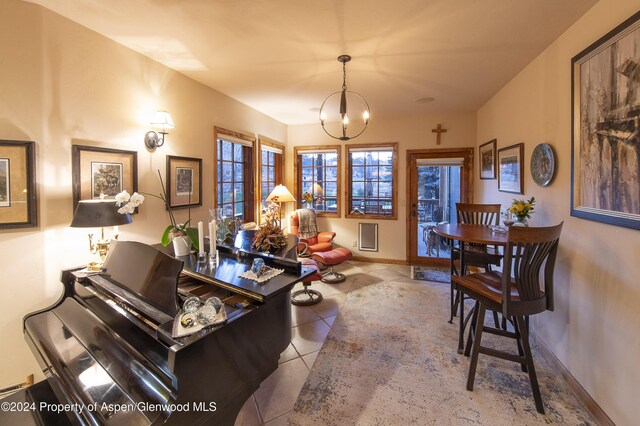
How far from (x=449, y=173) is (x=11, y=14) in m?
5.37

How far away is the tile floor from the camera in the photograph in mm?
1859

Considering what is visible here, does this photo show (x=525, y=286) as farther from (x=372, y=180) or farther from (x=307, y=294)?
(x=372, y=180)

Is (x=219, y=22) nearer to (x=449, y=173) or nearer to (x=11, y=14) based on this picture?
(x=11, y=14)

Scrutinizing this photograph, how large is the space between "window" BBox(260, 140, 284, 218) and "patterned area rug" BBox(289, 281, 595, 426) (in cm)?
279

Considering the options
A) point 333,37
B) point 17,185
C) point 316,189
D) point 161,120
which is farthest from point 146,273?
point 316,189

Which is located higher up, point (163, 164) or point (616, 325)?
point (163, 164)

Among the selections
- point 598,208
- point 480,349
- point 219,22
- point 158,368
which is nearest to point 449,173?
point 598,208

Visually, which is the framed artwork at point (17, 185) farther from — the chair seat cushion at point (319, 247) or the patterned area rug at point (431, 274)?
the patterned area rug at point (431, 274)

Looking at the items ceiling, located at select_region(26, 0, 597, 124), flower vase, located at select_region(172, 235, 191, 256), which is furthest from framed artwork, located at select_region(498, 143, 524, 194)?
flower vase, located at select_region(172, 235, 191, 256)

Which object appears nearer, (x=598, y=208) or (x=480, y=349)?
(x=598, y=208)

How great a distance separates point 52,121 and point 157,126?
2.58ft

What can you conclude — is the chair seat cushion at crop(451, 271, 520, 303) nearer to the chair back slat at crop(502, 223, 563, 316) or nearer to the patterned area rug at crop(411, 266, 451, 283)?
the chair back slat at crop(502, 223, 563, 316)

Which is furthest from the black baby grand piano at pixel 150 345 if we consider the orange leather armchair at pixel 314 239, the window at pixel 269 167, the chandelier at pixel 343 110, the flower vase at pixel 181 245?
the window at pixel 269 167

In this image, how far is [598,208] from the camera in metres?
1.83
